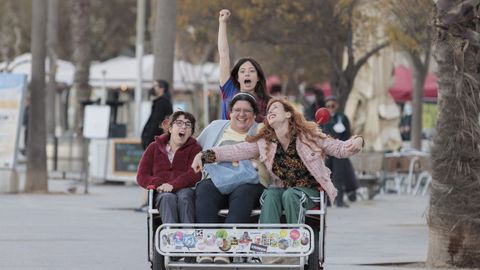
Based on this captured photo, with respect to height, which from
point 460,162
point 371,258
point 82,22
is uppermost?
point 82,22

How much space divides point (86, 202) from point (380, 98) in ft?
32.6

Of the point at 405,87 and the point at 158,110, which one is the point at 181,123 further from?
the point at 405,87

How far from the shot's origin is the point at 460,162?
12195 millimetres

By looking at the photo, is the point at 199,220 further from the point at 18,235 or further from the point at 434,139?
the point at 18,235

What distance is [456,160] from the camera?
481 inches

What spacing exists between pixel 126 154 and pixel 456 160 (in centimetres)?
1461

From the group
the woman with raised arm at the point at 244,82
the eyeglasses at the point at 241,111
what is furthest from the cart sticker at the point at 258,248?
the woman with raised arm at the point at 244,82

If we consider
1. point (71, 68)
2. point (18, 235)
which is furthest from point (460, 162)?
point (71, 68)

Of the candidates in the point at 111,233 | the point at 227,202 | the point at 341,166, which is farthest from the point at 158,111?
the point at 227,202

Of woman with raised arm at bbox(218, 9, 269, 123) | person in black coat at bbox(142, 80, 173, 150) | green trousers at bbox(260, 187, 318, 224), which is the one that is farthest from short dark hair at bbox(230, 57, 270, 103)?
person in black coat at bbox(142, 80, 173, 150)

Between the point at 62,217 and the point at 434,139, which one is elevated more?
the point at 434,139

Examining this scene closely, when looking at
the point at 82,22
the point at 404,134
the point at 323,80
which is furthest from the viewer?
the point at 323,80

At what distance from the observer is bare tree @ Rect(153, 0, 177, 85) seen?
21312 millimetres

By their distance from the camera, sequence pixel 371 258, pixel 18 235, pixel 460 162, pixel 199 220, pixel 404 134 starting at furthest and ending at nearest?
pixel 404 134
pixel 18 235
pixel 371 258
pixel 460 162
pixel 199 220
